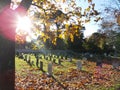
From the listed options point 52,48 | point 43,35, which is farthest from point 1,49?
point 52,48

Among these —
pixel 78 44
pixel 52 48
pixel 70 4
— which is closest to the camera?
pixel 70 4

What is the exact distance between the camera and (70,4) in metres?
12.3

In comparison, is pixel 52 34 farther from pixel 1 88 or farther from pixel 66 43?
pixel 66 43

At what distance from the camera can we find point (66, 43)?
7394cm

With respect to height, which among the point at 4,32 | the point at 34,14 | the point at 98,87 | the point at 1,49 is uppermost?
the point at 34,14

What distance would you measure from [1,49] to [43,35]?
458 centimetres

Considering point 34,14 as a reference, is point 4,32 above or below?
below

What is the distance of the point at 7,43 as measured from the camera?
8.38 m

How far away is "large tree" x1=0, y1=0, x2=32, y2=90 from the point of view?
8.24 metres

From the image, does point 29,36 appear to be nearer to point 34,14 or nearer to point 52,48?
point 34,14

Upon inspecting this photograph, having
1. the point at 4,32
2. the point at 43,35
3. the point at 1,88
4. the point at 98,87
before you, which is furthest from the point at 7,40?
the point at 98,87

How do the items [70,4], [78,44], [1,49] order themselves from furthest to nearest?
[78,44] → [70,4] → [1,49]

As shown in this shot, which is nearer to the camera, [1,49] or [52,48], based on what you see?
[1,49]

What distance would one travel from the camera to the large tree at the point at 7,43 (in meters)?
8.24
